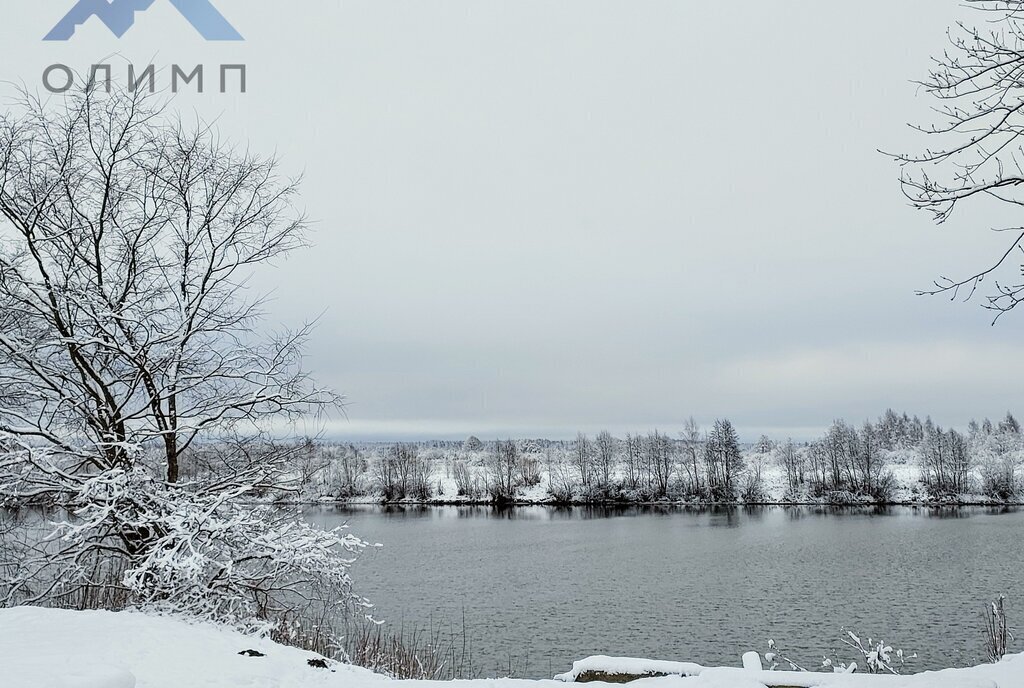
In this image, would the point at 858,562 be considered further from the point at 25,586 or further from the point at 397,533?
the point at 25,586

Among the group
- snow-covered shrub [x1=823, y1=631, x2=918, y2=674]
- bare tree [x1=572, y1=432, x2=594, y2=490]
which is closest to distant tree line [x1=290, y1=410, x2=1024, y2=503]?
bare tree [x1=572, y1=432, x2=594, y2=490]

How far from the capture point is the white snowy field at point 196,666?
4938 millimetres

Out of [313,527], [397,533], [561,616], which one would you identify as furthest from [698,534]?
[313,527]

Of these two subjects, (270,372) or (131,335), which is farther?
(270,372)

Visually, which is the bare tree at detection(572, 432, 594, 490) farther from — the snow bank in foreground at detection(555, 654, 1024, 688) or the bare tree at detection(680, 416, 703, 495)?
the snow bank in foreground at detection(555, 654, 1024, 688)

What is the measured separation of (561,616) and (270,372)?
14.7 meters

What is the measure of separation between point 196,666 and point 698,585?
2230 cm

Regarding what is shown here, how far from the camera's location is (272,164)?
11008 millimetres

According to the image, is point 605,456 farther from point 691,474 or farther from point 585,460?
point 691,474

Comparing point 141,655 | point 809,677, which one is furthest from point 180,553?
point 809,677

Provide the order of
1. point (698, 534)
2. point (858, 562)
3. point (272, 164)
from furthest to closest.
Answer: point (698, 534), point (858, 562), point (272, 164)

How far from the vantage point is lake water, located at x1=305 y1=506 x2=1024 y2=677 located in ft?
59.7

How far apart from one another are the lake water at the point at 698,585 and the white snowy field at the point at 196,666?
932 cm

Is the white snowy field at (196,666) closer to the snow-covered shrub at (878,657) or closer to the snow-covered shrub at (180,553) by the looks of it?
the snow-covered shrub at (180,553)
